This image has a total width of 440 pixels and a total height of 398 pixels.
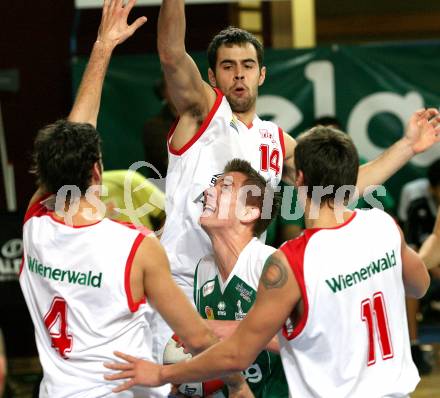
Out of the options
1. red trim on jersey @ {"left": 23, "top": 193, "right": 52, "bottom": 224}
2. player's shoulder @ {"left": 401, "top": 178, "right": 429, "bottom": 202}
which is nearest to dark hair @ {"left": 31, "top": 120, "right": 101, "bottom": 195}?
red trim on jersey @ {"left": 23, "top": 193, "right": 52, "bottom": 224}

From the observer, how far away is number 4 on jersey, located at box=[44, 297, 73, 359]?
12.9ft

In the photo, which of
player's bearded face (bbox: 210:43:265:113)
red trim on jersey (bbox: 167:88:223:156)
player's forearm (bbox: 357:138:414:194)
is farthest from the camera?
player's bearded face (bbox: 210:43:265:113)

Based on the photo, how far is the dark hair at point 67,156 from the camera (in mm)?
3963

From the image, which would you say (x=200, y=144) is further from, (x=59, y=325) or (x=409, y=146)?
(x=59, y=325)

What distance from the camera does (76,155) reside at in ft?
13.0

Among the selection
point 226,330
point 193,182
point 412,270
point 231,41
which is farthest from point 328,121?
point 412,270

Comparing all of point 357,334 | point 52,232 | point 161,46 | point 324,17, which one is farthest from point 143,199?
point 324,17

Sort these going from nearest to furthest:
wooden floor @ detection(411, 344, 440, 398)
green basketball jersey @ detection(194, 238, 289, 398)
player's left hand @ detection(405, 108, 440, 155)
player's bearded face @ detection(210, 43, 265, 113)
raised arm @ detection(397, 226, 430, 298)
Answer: raised arm @ detection(397, 226, 430, 298), green basketball jersey @ detection(194, 238, 289, 398), player's left hand @ detection(405, 108, 440, 155), player's bearded face @ detection(210, 43, 265, 113), wooden floor @ detection(411, 344, 440, 398)

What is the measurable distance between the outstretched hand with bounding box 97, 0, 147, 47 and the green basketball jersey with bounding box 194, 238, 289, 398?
1107 mm

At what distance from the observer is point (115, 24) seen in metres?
4.85

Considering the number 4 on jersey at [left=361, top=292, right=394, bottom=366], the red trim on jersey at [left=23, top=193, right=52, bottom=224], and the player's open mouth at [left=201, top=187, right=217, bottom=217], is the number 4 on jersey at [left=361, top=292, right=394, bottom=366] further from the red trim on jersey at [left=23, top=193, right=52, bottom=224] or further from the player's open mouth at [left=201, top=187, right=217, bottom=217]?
the red trim on jersey at [left=23, top=193, right=52, bottom=224]

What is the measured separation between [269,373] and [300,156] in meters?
1.30

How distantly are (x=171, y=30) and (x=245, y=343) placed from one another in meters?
1.81

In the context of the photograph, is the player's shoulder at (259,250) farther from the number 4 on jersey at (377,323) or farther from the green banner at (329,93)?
the green banner at (329,93)
